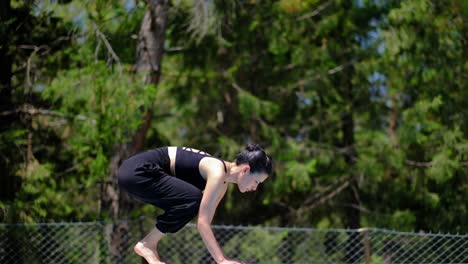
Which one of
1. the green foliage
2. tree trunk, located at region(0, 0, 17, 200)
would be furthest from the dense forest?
the green foliage

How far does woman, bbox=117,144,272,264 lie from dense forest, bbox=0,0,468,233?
11.4 feet

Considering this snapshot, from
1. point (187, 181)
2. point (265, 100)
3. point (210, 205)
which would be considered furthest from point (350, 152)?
point (210, 205)

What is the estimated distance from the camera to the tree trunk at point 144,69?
8508mm

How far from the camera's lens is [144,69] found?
894 centimetres

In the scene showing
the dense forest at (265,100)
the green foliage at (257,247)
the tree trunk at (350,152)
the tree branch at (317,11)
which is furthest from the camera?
the tree trunk at (350,152)

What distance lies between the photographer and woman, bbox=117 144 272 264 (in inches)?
151

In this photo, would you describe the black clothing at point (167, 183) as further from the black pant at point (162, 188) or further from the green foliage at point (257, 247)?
the green foliage at point (257, 247)

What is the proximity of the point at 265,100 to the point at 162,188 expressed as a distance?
7317 mm

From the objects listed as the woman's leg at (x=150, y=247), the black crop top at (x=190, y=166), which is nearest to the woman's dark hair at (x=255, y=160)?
the black crop top at (x=190, y=166)

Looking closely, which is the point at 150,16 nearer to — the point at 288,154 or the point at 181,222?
the point at 288,154

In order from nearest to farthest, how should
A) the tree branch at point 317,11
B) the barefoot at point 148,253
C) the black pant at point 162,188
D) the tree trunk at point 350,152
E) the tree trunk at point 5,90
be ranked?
the black pant at point 162,188 < the barefoot at point 148,253 < the tree trunk at point 5,90 < the tree branch at point 317,11 < the tree trunk at point 350,152

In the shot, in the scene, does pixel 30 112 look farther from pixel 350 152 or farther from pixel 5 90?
pixel 350 152

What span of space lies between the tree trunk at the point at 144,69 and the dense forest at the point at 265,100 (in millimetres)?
20

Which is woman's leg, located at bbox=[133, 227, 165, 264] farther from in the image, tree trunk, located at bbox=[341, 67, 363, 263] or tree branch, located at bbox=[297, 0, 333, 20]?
tree branch, located at bbox=[297, 0, 333, 20]
